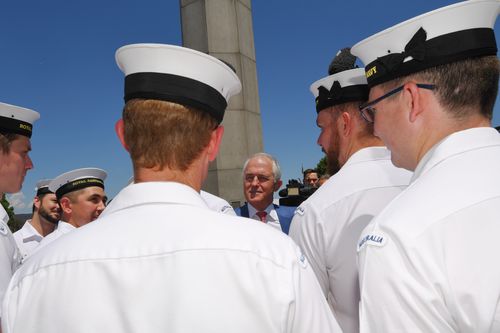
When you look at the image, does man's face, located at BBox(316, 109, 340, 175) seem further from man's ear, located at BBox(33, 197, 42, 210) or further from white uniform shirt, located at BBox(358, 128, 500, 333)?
man's ear, located at BBox(33, 197, 42, 210)

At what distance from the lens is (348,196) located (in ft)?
6.59

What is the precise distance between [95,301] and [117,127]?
0.56 metres

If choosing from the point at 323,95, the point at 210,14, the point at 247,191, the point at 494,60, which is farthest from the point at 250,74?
the point at 494,60

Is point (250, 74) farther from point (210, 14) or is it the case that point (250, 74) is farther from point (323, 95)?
point (323, 95)

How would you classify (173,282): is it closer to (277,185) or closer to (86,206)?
(86,206)

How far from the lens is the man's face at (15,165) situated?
2.65m

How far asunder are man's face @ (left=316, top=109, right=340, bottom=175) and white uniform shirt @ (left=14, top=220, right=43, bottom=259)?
4.21 meters

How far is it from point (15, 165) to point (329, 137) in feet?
6.56

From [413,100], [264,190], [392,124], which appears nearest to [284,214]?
[264,190]

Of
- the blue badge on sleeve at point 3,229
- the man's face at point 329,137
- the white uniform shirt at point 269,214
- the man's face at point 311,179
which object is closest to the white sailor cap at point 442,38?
the man's face at point 329,137

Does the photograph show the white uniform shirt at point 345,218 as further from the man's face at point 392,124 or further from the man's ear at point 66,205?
the man's ear at point 66,205

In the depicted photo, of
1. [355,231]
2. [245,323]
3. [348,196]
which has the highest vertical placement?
[348,196]

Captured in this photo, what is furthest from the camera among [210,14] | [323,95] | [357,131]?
[210,14]

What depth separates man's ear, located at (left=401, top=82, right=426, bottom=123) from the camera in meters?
1.33
